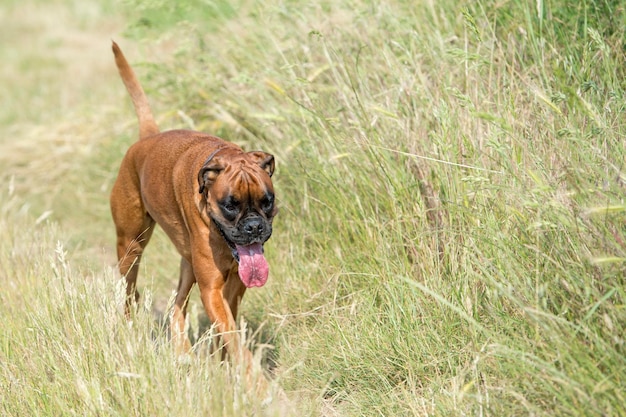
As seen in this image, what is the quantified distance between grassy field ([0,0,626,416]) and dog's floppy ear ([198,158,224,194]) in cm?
65

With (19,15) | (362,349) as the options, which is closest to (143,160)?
(362,349)

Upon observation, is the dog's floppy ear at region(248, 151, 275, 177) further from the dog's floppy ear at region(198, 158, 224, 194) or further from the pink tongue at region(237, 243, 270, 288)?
the pink tongue at region(237, 243, 270, 288)

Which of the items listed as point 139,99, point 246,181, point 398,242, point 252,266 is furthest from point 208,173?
point 139,99

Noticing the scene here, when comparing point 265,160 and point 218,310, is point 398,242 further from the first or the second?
point 218,310

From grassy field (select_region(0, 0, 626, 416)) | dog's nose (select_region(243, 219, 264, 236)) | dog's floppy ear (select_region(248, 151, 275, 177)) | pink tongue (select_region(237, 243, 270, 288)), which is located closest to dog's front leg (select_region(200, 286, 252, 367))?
grassy field (select_region(0, 0, 626, 416))

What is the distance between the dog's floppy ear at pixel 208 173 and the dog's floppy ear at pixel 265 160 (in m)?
0.23

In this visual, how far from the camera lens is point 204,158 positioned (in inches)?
200

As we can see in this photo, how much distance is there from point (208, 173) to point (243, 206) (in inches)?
11.8

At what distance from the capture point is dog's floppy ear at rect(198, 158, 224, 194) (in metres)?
4.68

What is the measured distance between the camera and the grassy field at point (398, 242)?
3.53 m

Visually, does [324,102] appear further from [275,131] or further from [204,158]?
[204,158]

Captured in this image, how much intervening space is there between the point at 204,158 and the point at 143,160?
2.84 feet

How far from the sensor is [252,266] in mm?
4645

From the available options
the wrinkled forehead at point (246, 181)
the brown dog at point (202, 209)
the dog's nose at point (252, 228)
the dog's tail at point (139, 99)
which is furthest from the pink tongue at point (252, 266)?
the dog's tail at point (139, 99)
